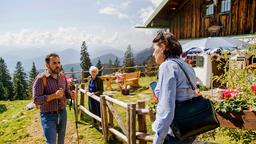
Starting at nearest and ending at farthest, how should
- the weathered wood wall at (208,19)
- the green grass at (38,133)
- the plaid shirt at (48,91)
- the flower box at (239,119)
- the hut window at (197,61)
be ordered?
the flower box at (239,119)
the plaid shirt at (48,91)
the green grass at (38,133)
the weathered wood wall at (208,19)
the hut window at (197,61)

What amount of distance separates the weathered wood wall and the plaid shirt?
1011cm

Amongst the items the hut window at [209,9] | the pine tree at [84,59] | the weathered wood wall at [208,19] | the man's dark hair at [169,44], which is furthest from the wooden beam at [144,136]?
the pine tree at [84,59]

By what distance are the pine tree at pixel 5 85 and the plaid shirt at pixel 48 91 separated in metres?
62.8

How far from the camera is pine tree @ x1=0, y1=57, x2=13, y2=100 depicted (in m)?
64.4

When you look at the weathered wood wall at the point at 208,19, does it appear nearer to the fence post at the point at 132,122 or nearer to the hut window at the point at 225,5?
the hut window at the point at 225,5

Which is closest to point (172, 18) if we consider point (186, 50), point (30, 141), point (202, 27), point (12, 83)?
point (202, 27)

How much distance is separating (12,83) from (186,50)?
6995 centimetres

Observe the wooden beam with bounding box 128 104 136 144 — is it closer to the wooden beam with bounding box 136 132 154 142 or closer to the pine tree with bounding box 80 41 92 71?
the wooden beam with bounding box 136 132 154 142

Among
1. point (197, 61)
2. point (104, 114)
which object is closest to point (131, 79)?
point (197, 61)

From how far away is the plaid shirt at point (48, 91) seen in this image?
180 inches


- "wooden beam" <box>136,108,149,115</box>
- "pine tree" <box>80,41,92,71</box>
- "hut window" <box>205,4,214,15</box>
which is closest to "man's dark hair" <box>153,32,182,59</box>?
"wooden beam" <box>136,108,149,115</box>

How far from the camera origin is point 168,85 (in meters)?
2.30

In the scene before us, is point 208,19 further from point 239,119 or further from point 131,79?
point 239,119

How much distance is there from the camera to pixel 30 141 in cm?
814
